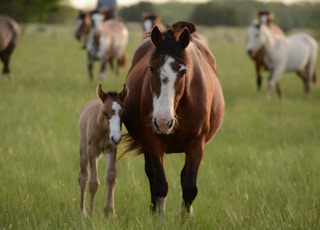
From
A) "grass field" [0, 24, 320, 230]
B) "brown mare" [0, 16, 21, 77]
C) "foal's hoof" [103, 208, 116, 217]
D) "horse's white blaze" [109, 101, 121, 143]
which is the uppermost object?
"horse's white blaze" [109, 101, 121, 143]

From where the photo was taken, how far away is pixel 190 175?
5.45m

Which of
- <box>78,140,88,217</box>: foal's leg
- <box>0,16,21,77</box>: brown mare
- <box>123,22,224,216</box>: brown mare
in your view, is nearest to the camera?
<box>123,22,224,216</box>: brown mare

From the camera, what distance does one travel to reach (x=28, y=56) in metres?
27.5

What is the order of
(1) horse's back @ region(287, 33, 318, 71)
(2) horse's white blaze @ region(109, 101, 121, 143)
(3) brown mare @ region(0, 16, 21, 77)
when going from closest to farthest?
(2) horse's white blaze @ region(109, 101, 121, 143), (1) horse's back @ region(287, 33, 318, 71), (3) brown mare @ region(0, 16, 21, 77)

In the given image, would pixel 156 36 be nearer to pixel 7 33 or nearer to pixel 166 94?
pixel 166 94

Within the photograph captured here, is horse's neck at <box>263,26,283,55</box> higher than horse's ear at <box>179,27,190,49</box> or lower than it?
lower

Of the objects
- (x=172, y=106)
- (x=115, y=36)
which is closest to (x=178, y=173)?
(x=172, y=106)

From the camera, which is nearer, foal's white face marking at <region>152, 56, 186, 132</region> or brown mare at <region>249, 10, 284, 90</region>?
foal's white face marking at <region>152, 56, 186, 132</region>

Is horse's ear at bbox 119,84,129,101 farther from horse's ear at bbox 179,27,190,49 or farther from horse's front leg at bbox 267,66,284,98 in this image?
horse's front leg at bbox 267,66,284,98

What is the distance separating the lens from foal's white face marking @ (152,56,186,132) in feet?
15.2

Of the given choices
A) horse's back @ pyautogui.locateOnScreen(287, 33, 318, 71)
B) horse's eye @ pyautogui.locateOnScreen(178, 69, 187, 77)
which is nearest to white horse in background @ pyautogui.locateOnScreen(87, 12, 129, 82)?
horse's back @ pyautogui.locateOnScreen(287, 33, 318, 71)

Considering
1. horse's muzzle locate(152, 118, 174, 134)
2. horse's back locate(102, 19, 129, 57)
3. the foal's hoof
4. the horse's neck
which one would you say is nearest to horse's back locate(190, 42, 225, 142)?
horse's muzzle locate(152, 118, 174, 134)

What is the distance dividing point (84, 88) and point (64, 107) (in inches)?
157

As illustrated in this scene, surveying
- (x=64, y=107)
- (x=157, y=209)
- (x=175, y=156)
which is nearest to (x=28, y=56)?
(x=64, y=107)
